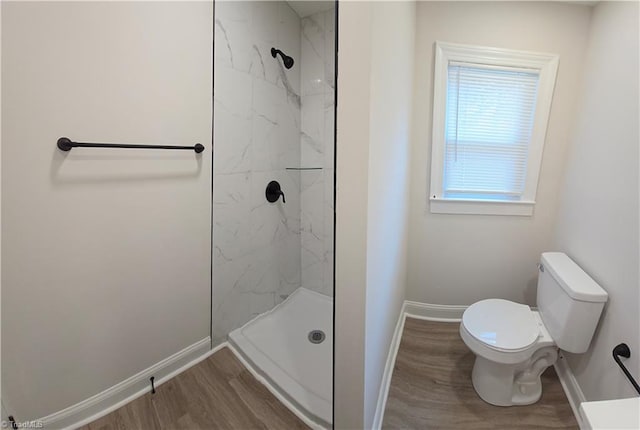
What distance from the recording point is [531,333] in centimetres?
150

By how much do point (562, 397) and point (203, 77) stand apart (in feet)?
8.69

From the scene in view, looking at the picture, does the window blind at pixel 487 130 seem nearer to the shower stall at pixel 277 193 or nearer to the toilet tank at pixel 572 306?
the toilet tank at pixel 572 306

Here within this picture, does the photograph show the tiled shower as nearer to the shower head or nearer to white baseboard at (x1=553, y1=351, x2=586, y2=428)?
the shower head

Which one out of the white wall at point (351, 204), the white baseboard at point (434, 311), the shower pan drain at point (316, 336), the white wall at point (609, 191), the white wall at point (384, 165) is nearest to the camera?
the white wall at point (351, 204)

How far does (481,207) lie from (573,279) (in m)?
0.70

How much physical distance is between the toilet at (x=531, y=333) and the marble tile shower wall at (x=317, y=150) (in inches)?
42.1

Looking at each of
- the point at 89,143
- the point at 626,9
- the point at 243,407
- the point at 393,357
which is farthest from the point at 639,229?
the point at 89,143

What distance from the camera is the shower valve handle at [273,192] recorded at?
6.64ft

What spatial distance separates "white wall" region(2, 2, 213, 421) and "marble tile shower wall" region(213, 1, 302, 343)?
107mm

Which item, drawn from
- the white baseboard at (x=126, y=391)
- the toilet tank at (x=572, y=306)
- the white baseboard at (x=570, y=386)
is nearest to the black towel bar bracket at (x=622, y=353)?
the toilet tank at (x=572, y=306)

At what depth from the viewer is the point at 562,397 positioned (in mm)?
1599

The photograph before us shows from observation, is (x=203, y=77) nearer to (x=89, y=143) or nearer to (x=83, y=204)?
(x=89, y=143)

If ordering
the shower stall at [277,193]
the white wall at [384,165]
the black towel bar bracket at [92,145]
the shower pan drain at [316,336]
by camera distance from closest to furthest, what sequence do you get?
the white wall at [384,165] → the black towel bar bracket at [92,145] → the shower stall at [277,193] → the shower pan drain at [316,336]

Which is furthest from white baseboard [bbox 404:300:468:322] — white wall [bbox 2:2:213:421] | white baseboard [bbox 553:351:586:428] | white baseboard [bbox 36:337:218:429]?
white wall [bbox 2:2:213:421]
